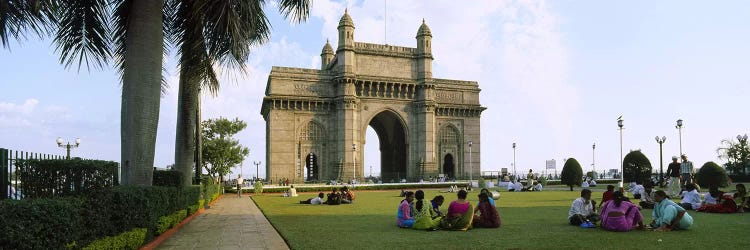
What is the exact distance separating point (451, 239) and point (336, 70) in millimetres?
41465

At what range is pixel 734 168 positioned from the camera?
151 ft

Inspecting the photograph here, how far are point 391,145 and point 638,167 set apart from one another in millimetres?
28146

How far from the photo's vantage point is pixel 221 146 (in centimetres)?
4791

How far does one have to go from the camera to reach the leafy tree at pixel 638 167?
3488 centimetres

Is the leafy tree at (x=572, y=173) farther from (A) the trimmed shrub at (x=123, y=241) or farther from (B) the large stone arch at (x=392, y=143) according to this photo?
(A) the trimmed shrub at (x=123, y=241)

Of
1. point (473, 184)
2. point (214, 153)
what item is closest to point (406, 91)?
point (473, 184)

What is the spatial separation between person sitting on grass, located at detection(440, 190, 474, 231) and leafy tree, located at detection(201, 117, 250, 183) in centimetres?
3882

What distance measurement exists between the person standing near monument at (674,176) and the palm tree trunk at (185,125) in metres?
16.2

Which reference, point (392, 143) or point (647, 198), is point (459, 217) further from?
point (392, 143)

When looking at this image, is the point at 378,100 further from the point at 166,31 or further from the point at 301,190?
the point at 166,31

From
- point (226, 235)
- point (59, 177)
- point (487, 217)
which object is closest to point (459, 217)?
point (487, 217)

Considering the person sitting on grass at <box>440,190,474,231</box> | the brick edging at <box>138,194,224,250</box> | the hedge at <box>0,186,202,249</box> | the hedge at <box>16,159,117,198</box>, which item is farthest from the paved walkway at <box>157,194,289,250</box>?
the person sitting on grass at <box>440,190,474,231</box>

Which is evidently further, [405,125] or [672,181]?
[405,125]

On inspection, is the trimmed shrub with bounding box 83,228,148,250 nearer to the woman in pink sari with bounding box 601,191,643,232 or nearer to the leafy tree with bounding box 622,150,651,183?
the woman in pink sari with bounding box 601,191,643,232
